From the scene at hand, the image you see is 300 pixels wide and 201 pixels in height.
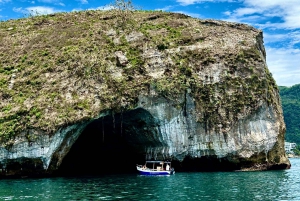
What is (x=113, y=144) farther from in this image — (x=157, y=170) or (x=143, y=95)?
(x=143, y=95)

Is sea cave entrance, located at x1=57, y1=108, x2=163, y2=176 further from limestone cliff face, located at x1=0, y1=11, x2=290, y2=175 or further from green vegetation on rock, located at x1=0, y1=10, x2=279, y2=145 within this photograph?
green vegetation on rock, located at x1=0, y1=10, x2=279, y2=145

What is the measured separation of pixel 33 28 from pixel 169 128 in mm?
23297

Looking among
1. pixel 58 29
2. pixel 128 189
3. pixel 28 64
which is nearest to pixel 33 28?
pixel 58 29

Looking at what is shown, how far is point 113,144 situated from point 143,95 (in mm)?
10369

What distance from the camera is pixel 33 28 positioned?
49688 millimetres

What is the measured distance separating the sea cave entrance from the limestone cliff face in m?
0.18

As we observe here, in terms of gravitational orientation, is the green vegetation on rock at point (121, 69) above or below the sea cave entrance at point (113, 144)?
above

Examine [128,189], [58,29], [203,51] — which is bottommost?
[128,189]

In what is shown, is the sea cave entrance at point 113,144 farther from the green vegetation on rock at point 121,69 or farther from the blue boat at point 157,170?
the green vegetation on rock at point 121,69

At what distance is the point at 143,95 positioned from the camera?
40.2 metres

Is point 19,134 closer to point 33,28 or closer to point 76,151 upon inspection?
point 76,151

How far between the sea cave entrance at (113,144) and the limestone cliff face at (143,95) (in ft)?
0.58

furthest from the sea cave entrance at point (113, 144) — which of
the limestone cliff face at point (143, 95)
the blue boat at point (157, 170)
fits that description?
the blue boat at point (157, 170)

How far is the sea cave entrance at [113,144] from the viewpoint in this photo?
1631 inches
